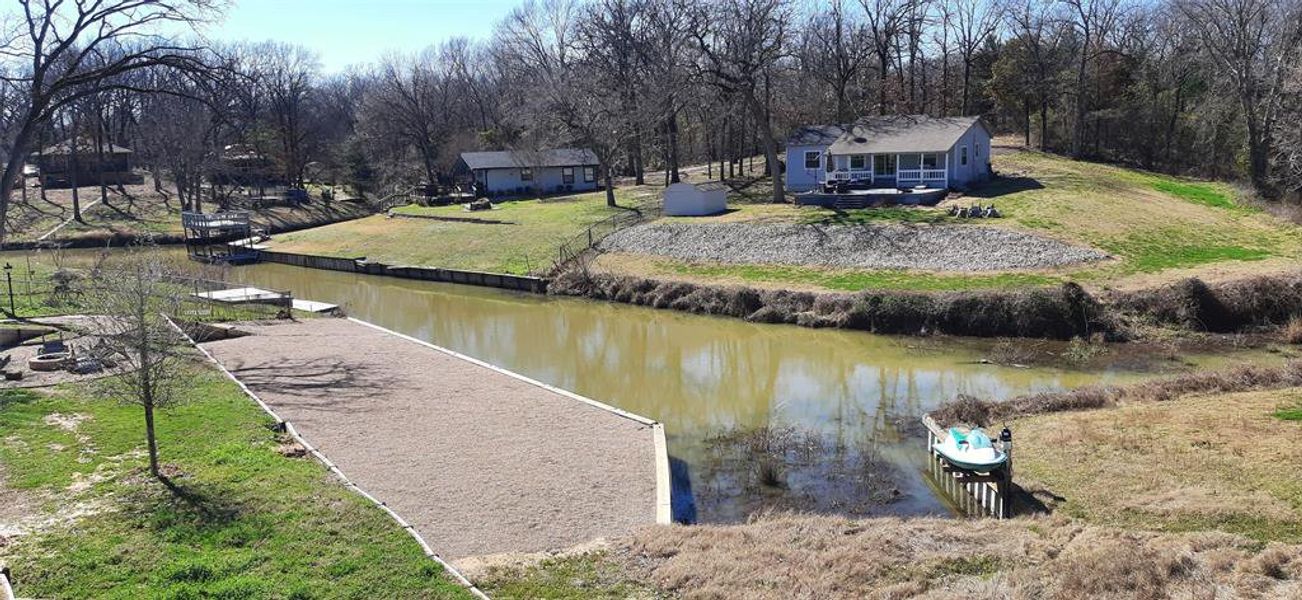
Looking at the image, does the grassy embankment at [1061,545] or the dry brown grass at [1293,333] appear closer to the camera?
the grassy embankment at [1061,545]

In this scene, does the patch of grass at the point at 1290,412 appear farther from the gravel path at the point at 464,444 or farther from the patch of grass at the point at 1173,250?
the patch of grass at the point at 1173,250

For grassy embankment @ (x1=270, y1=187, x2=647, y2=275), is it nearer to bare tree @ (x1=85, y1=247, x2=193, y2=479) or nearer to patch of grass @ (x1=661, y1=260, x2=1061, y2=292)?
patch of grass @ (x1=661, y1=260, x2=1061, y2=292)

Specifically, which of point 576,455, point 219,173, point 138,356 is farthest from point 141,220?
point 576,455

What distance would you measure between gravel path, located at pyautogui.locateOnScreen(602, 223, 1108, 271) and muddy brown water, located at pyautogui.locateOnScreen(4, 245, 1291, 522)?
201 inches

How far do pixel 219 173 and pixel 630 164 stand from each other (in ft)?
102

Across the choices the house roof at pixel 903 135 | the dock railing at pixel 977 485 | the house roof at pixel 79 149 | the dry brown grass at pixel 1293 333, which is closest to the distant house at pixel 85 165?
the house roof at pixel 79 149

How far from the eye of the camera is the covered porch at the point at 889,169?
137ft

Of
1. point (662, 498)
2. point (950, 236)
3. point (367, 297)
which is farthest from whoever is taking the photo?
point (367, 297)

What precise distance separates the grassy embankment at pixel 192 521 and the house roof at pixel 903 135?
33.5 metres

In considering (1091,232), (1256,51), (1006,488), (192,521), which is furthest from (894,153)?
(192,521)

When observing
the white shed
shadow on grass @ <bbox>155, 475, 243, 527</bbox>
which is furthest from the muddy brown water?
the white shed

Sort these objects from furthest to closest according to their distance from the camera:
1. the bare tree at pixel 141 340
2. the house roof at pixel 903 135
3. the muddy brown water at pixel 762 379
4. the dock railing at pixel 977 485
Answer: the house roof at pixel 903 135 → the muddy brown water at pixel 762 379 → the bare tree at pixel 141 340 → the dock railing at pixel 977 485

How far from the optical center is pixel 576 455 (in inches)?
601

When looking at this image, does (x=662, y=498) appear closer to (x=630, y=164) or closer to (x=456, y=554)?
(x=456, y=554)
